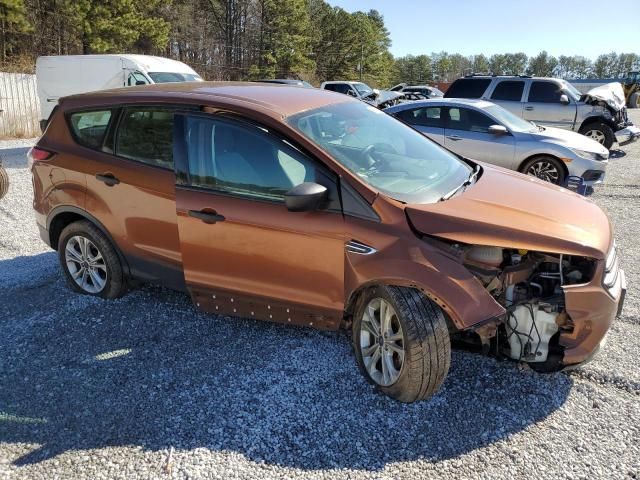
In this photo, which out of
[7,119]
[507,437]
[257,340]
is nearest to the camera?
[507,437]

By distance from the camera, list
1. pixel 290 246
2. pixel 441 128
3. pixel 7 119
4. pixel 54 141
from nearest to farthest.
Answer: pixel 290 246 → pixel 54 141 → pixel 441 128 → pixel 7 119

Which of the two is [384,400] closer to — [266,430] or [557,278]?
[266,430]

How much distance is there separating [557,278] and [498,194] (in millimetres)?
674

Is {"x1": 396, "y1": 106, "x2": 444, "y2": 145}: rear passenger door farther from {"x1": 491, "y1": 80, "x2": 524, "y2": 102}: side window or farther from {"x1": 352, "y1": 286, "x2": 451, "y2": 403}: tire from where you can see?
{"x1": 352, "y1": 286, "x2": 451, "y2": 403}: tire

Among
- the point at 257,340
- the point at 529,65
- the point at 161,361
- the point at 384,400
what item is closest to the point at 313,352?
the point at 257,340

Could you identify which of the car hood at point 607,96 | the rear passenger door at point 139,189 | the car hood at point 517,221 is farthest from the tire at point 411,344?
the car hood at point 607,96

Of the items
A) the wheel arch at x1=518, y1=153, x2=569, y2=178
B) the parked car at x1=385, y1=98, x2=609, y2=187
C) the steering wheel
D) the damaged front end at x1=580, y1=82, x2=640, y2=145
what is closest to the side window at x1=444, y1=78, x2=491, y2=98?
the damaged front end at x1=580, y1=82, x2=640, y2=145

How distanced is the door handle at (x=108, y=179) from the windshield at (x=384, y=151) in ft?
5.02

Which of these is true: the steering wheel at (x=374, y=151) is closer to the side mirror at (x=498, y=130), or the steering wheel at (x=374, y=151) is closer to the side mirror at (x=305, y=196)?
the side mirror at (x=305, y=196)

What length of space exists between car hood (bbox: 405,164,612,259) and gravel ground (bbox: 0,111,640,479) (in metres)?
0.94

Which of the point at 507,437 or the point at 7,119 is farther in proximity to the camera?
the point at 7,119

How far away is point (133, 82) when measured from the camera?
509 inches

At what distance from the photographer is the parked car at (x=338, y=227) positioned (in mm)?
2801

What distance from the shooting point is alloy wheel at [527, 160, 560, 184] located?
26.7 feet
